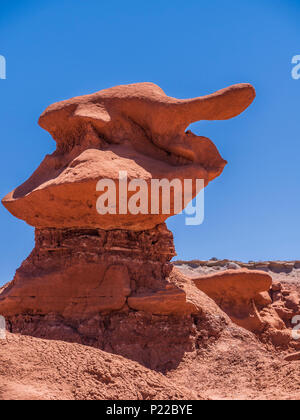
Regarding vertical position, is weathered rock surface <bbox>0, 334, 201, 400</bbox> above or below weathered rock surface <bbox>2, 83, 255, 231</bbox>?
below

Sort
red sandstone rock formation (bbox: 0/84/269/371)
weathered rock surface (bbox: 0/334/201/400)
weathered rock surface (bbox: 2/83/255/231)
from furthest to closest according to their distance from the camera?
weathered rock surface (bbox: 2/83/255/231)
red sandstone rock formation (bbox: 0/84/269/371)
weathered rock surface (bbox: 0/334/201/400)

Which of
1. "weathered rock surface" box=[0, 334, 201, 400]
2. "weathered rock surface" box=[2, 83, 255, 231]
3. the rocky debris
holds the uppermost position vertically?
"weathered rock surface" box=[2, 83, 255, 231]

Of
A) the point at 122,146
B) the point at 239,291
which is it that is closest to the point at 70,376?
the point at 122,146

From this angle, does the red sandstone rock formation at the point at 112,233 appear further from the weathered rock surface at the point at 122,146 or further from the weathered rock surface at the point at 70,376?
the weathered rock surface at the point at 70,376

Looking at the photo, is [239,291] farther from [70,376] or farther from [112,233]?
[70,376]

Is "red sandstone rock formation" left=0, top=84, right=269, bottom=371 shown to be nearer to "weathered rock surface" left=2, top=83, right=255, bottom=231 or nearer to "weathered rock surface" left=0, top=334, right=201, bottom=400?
"weathered rock surface" left=2, top=83, right=255, bottom=231

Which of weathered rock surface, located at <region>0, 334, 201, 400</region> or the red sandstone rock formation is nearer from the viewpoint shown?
weathered rock surface, located at <region>0, 334, 201, 400</region>

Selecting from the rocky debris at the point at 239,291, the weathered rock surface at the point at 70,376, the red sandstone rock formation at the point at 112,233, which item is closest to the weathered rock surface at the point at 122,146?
the red sandstone rock formation at the point at 112,233

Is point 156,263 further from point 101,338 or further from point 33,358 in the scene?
point 33,358

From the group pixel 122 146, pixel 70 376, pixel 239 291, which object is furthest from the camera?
pixel 239 291

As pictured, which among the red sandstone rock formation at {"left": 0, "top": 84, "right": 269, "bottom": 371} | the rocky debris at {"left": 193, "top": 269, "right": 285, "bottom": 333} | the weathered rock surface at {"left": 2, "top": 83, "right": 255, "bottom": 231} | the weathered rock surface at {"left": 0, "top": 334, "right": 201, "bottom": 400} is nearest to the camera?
the weathered rock surface at {"left": 0, "top": 334, "right": 201, "bottom": 400}

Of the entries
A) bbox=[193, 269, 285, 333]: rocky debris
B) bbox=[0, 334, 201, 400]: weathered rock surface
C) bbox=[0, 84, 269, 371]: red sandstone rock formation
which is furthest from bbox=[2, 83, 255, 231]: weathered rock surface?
bbox=[193, 269, 285, 333]: rocky debris
